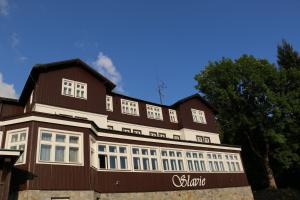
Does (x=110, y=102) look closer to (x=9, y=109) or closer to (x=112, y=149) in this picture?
(x=112, y=149)

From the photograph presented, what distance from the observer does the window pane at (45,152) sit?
1450 centimetres

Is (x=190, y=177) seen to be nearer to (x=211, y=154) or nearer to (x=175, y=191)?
(x=175, y=191)

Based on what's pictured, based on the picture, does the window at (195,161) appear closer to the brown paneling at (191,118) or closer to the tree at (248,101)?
the brown paneling at (191,118)

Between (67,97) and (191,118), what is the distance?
50.4 ft

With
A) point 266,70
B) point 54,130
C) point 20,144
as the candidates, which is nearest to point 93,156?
point 54,130

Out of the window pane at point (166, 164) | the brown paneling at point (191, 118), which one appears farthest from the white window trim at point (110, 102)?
the brown paneling at point (191, 118)

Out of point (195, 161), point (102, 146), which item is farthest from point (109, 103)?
point (195, 161)

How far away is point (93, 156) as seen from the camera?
17.2m

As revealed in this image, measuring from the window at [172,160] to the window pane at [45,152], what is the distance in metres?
9.47

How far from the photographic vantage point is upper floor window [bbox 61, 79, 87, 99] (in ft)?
68.6

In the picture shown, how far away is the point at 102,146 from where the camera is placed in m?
18.2

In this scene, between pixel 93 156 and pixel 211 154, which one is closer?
pixel 93 156

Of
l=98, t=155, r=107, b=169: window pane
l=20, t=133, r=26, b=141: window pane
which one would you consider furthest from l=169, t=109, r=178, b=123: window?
l=20, t=133, r=26, b=141: window pane

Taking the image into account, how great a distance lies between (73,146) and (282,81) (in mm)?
30931
